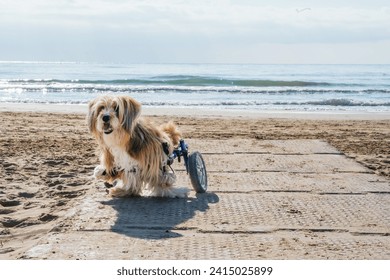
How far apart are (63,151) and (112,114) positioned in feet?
12.4

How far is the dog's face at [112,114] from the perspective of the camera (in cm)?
501

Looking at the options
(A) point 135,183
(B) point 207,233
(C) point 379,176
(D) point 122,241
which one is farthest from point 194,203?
(C) point 379,176

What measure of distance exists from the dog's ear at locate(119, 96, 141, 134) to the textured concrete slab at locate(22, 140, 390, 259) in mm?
719

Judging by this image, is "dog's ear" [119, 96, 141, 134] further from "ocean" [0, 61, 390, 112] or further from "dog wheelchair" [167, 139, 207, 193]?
"ocean" [0, 61, 390, 112]

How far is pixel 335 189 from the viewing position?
5996mm

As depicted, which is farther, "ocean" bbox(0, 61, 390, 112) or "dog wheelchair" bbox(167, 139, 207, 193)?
"ocean" bbox(0, 61, 390, 112)

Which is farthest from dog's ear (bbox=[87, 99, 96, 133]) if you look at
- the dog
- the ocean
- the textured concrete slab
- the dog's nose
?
the ocean

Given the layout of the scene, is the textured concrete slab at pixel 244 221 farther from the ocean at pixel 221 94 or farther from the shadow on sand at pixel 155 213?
the ocean at pixel 221 94

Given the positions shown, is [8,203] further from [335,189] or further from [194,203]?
[335,189]

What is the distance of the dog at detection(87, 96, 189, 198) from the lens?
5043 millimetres

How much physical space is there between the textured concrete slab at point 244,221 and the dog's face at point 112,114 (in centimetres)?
70

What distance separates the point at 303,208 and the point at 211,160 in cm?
242

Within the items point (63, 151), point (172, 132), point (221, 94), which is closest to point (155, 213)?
point (172, 132)

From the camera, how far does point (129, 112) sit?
509 centimetres
